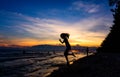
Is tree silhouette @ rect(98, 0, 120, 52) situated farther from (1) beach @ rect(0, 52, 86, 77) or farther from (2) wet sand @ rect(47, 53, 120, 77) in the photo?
(2) wet sand @ rect(47, 53, 120, 77)

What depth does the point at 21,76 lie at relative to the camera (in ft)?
56.6

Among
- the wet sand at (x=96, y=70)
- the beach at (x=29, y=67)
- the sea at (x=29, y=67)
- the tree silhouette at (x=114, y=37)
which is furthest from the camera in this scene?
the tree silhouette at (x=114, y=37)

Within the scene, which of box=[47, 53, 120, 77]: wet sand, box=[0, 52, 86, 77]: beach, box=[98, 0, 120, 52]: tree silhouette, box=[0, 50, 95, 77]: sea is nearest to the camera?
box=[47, 53, 120, 77]: wet sand

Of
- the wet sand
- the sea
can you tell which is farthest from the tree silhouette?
the wet sand

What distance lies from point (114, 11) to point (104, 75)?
833 inches

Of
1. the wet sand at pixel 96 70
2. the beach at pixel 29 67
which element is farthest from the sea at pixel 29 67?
the wet sand at pixel 96 70

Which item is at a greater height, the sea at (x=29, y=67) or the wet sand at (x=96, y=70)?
the wet sand at (x=96, y=70)

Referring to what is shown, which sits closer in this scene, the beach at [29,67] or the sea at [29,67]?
the beach at [29,67]

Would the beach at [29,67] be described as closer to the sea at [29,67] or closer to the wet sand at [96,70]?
the sea at [29,67]

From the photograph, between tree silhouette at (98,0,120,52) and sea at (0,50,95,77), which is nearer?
sea at (0,50,95,77)

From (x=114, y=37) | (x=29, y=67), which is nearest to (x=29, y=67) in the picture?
(x=29, y=67)

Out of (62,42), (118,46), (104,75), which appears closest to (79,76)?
(104,75)

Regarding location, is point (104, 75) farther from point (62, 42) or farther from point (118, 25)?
point (118, 25)

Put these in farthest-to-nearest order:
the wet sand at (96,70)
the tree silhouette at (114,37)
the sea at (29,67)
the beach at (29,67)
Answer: the tree silhouette at (114,37), the sea at (29,67), the beach at (29,67), the wet sand at (96,70)
